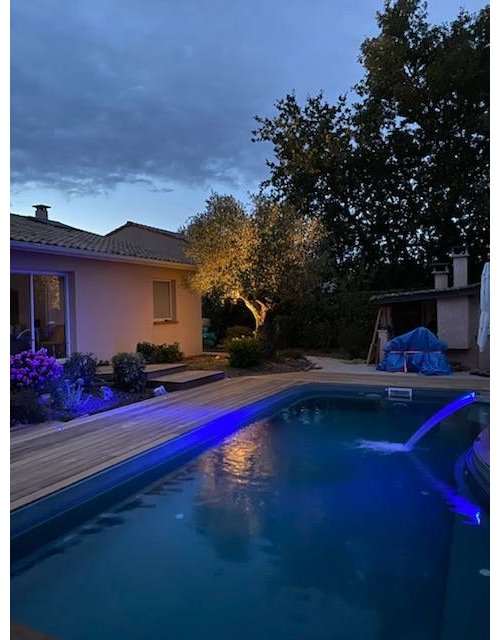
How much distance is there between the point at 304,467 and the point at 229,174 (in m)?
16.4

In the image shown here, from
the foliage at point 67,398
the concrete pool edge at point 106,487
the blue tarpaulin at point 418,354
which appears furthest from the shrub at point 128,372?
the blue tarpaulin at point 418,354

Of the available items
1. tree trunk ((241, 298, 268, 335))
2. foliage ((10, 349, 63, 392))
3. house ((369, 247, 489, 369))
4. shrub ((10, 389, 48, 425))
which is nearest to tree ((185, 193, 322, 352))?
tree trunk ((241, 298, 268, 335))

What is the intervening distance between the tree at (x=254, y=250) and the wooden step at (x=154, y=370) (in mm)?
2389

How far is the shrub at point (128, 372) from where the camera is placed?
8.77 metres

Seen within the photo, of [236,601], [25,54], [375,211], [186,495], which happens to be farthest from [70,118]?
[236,601]

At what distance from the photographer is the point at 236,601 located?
334 centimetres

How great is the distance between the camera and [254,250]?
38.9 feet

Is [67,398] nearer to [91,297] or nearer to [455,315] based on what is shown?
[91,297]

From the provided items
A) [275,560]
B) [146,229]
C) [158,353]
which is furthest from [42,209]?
[275,560]

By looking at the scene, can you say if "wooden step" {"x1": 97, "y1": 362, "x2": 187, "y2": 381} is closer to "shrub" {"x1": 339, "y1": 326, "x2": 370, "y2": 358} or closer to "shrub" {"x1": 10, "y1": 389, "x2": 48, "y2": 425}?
"shrub" {"x1": 10, "y1": 389, "x2": 48, "y2": 425}

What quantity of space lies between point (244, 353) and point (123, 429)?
6.22 meters

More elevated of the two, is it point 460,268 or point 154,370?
point 460,268

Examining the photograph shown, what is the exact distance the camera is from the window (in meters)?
13.4

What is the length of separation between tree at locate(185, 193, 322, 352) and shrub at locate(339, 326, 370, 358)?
3155 mm
